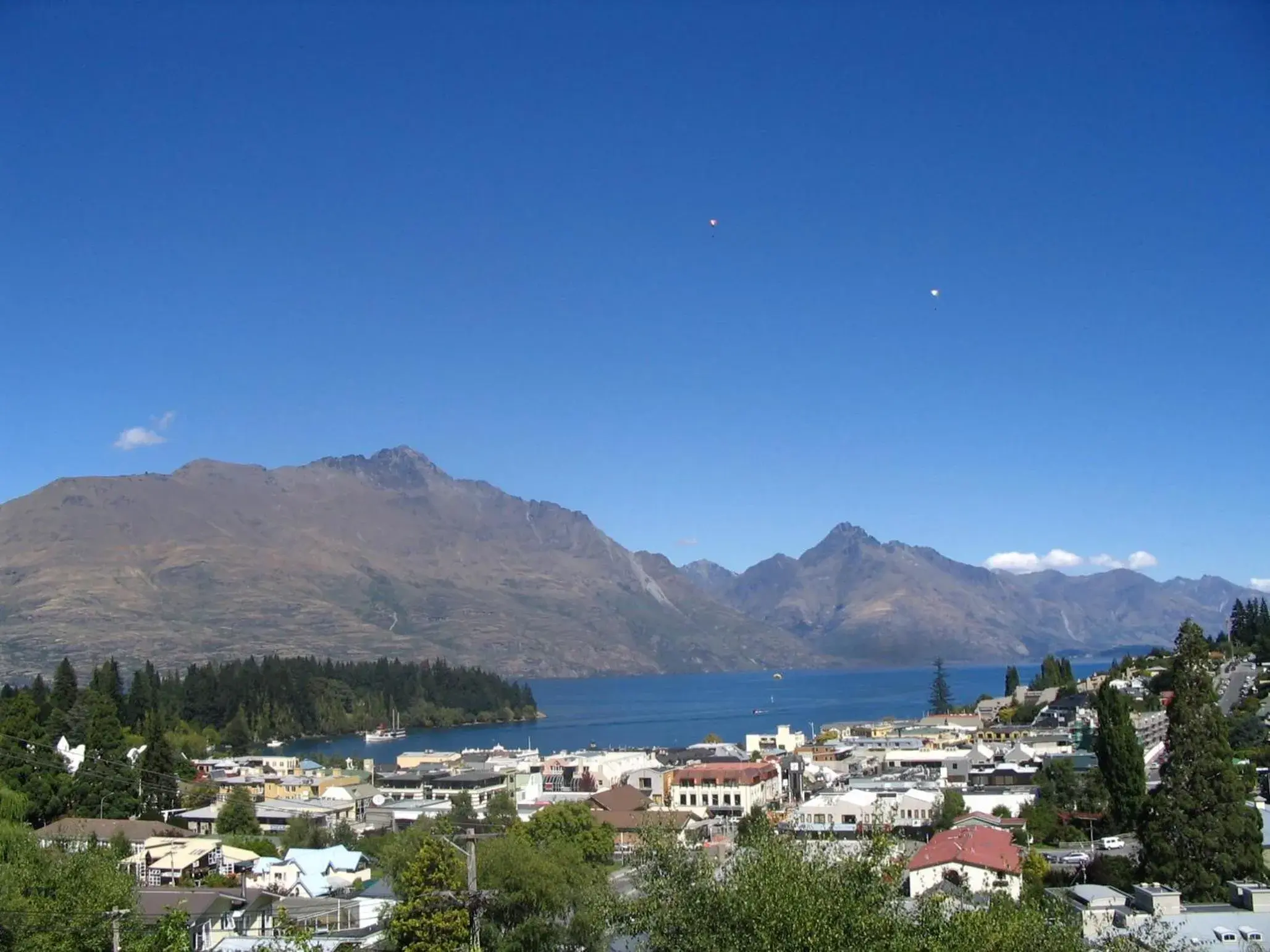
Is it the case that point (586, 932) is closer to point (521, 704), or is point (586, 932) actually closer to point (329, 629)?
point (521, 704)

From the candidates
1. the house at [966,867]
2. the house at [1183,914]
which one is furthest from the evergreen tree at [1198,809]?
the house at [966,867]

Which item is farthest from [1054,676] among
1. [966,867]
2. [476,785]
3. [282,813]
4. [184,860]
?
[184,860]

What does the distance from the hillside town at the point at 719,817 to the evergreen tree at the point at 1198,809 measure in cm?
4

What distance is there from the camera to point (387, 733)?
69875mm

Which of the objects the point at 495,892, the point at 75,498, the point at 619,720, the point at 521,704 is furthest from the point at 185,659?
the point at 495,892

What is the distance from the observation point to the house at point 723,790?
30266mm

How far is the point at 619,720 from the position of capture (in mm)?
80375

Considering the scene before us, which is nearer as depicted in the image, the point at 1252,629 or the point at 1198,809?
the point at 1198,809

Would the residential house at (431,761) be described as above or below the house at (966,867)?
below

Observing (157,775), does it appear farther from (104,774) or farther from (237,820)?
(237,820)

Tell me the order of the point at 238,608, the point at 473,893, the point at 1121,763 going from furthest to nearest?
1. the point at 238,608
2. the point at 1121,763
3. the point at 473,893

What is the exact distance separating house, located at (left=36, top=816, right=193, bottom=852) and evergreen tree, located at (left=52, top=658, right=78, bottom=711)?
36.0 feet

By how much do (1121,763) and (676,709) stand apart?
75208 mm

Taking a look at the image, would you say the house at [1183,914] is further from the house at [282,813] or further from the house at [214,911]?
the house at [282,813]
